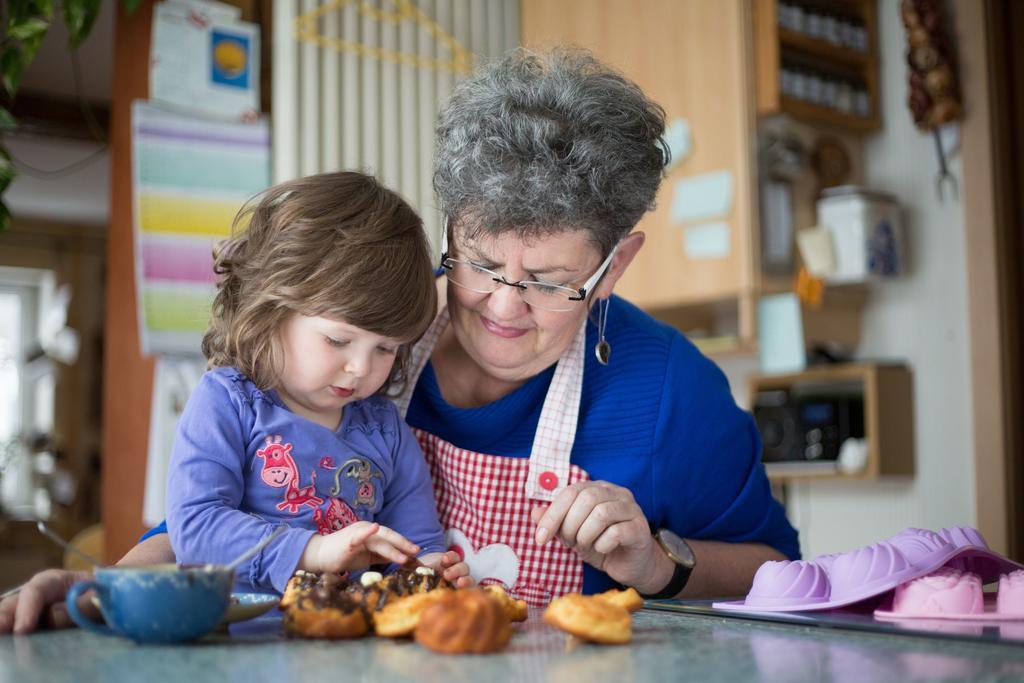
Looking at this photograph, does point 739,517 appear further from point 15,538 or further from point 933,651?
point 15,538

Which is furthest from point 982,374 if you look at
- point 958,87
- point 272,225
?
point 272,225

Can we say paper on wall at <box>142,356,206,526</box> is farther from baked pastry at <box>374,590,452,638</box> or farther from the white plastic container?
baked pastry at <box>374,590,452,638</box>

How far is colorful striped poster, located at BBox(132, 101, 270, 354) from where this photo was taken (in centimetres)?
292

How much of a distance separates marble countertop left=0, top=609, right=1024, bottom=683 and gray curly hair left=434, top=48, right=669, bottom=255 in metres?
0.65

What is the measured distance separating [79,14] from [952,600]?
1866mm

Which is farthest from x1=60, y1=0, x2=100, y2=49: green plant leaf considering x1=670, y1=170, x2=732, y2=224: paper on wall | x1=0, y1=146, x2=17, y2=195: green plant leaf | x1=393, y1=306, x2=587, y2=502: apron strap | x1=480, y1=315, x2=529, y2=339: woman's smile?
x1=670, y1=170, x2=732, y2=224: paper on wall

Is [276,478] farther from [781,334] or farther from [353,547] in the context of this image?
[781,334]

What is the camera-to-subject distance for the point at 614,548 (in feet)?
4.25

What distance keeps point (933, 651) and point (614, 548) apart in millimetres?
543

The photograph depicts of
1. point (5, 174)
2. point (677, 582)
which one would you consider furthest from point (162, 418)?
point (677, 582)

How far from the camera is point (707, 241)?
3.29 meters

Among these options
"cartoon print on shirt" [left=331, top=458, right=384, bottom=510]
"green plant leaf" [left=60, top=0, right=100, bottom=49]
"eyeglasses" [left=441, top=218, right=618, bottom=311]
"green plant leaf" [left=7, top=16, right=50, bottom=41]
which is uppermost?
"green plant leaf" [left=60, top=0, right=100, bottom=49]

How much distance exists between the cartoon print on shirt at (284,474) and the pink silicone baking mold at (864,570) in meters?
Answer: 0.49

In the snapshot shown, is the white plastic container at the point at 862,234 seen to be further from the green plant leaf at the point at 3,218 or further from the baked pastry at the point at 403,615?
the baked pastry at the point at 403,615
